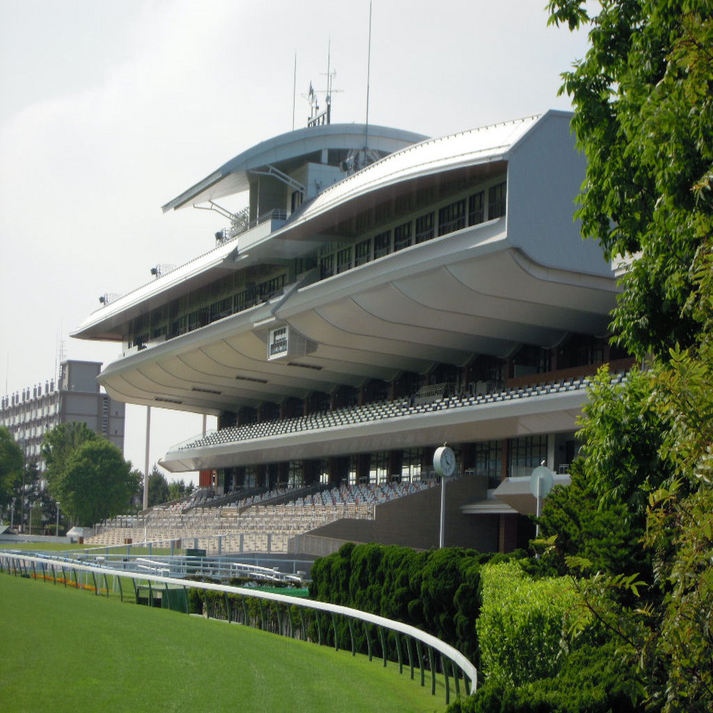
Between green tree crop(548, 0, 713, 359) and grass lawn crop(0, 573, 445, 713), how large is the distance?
14.1ft

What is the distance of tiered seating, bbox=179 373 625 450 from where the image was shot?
1577 inches

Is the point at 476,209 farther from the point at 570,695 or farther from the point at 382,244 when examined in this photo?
the point at 570,695

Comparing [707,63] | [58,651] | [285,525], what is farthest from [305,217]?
[707,63]

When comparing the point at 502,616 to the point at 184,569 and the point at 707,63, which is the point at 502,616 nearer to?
the point at 707,63

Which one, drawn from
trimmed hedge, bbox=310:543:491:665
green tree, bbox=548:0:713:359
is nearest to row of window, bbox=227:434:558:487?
trimmed hedge, bbox=310:543:491:665

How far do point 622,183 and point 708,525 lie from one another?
15.8ft

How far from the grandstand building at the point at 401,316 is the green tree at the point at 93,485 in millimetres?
22304

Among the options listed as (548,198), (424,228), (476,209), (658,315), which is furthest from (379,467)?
(658,315)

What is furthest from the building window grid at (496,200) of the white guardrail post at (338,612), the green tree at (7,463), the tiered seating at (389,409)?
the green tree at (7,463)

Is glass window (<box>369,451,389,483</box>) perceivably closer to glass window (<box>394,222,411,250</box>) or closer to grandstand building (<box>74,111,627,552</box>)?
grandstand building (<box>74,111,627,552</box>)

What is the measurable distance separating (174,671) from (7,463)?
100 metres

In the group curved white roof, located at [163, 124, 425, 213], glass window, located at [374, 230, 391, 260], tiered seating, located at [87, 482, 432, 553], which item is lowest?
tiered seating, located at [87, 482, 432, 553]

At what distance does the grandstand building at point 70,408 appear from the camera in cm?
13900

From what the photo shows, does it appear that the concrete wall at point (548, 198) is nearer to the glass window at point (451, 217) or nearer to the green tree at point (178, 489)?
the glass window at point (451, 217)
